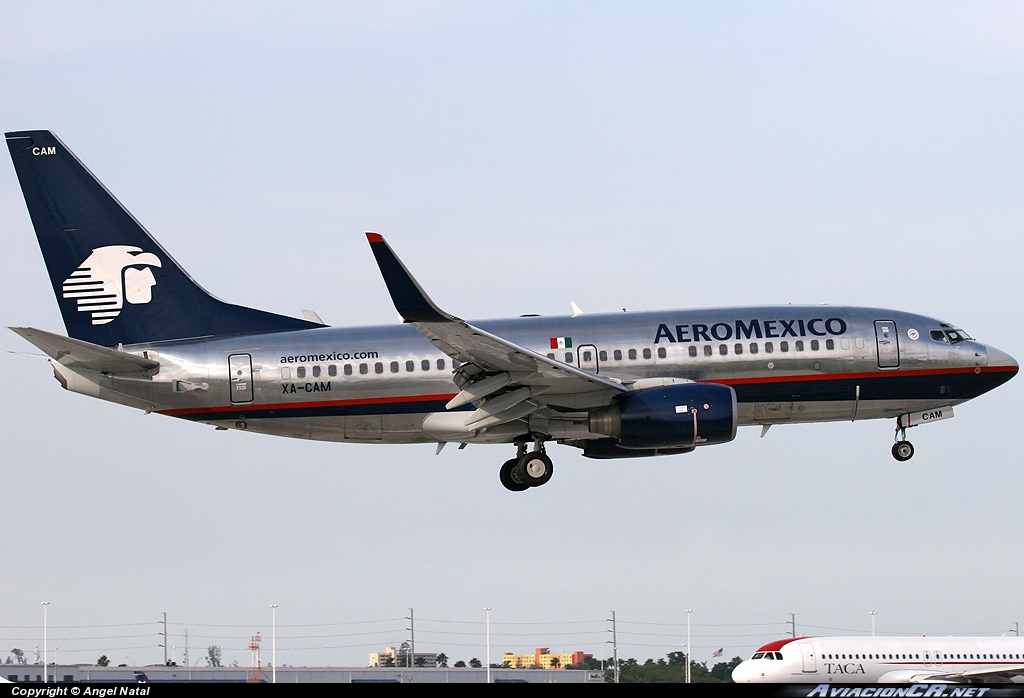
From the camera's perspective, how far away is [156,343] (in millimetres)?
38875

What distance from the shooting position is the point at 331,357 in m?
37.8

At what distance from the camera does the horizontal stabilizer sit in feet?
115

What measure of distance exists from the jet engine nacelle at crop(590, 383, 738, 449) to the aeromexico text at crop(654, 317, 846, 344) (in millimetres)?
1990

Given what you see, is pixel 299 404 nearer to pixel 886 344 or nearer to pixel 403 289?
pixel 403 289

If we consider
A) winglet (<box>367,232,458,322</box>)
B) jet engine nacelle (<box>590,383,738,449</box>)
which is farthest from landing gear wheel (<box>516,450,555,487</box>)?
winglet (<box>367,232,458,322</box>)

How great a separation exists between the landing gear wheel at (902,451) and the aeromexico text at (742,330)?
4493 millimetres

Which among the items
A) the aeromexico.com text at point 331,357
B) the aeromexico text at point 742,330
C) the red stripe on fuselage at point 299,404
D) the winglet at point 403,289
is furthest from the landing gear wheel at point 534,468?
the winglet at point 403,289

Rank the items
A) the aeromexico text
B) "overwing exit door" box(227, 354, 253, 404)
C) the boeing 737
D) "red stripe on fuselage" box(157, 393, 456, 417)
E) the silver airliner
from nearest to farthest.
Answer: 1. the silver airliner
2. "overwing exit door" box(227, 354, 253, 404)
3. "red stripe on fuselage" box(157, 393, 456, 417)
4. the aeromexico text
5. the boeing 737

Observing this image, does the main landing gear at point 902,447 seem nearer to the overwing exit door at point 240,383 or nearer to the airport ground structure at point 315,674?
the airport ground structure at point 315,674

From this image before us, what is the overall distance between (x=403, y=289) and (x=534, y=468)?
8723 millimetres

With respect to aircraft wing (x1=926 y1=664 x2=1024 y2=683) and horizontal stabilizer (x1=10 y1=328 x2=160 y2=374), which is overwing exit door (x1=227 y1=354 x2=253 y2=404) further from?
aircraft wing (x1=926 y1=664 x2=1024 y2=683)

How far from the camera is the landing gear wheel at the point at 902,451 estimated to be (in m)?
40.8
